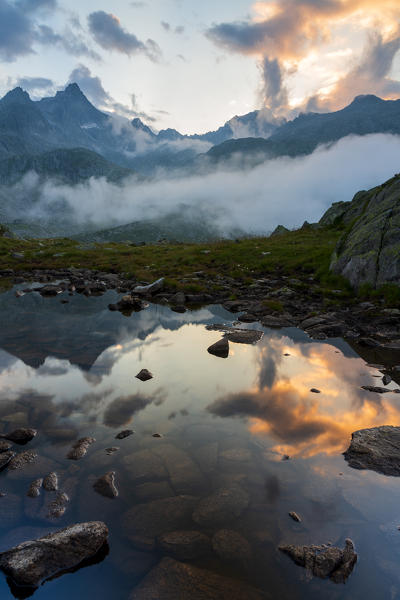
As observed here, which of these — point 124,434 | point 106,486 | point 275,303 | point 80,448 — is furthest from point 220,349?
point 106,486

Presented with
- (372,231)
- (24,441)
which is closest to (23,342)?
(24,441)

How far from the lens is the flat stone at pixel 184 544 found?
17.4ft

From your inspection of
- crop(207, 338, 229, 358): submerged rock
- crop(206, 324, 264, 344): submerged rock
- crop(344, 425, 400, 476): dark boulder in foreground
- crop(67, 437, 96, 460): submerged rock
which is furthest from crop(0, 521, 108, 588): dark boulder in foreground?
crop(206, 324, 264, 344): submerged rock

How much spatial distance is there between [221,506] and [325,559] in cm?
193

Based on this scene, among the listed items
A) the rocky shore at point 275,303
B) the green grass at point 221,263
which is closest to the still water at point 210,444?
the rocky shore at point 275,303

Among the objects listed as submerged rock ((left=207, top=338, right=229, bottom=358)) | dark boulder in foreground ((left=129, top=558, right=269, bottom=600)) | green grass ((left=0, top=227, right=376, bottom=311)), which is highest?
green grass ((left=0, top=227, right=376, bottom=311))

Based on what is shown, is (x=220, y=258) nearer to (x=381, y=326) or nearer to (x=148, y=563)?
(x=381, y=326)

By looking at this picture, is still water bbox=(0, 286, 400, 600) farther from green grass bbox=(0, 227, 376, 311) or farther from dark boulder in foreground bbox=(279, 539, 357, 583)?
green grass bbox=(0, 227, 376, 311)

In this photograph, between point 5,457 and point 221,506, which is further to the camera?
point 5,457

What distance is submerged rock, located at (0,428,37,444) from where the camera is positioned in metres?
8.15

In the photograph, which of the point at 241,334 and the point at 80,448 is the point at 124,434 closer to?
the point at 80,448

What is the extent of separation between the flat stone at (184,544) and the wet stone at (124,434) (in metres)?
3.15

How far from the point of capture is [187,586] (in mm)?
4816

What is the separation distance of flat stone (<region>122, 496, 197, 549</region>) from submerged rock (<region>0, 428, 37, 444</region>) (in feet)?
12.3
